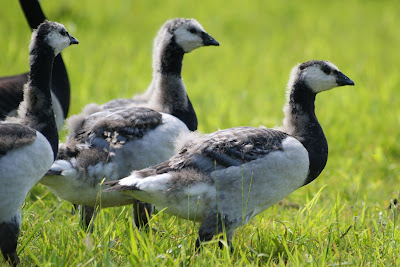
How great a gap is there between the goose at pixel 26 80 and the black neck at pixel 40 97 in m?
2.60

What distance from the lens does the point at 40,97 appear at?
4867 mm

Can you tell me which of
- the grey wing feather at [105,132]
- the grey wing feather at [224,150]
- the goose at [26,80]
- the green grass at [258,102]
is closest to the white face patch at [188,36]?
the grey wing feather at [105,132]

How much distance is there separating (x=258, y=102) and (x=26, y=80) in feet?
15.3

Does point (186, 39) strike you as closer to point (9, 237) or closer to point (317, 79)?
point (317, 79)

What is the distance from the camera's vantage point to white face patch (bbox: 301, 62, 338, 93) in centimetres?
541

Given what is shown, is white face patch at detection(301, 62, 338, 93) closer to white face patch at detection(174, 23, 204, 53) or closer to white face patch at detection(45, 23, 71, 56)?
white face patch at detection(174, 23, 204, 53)

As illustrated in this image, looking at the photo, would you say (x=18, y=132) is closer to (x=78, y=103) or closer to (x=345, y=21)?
(x=78, y=103)

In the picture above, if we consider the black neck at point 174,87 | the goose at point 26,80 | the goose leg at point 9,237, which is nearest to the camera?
the goose leg at point 9,237

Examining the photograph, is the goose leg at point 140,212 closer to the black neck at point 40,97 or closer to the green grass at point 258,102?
the green grass at point 258,102

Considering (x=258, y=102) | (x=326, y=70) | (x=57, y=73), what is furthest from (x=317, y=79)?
(x=258, y=102)

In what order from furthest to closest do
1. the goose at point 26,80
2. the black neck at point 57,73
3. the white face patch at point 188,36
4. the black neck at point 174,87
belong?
the black neck at point 57,73 < the goose at point 26,80 < the white face patch at point 188,36 < the black neck at point 174,87

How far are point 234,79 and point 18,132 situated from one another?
28.1 feet

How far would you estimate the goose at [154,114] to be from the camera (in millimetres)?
5207

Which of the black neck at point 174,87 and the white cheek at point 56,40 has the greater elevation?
the white cheek at point 56,40
